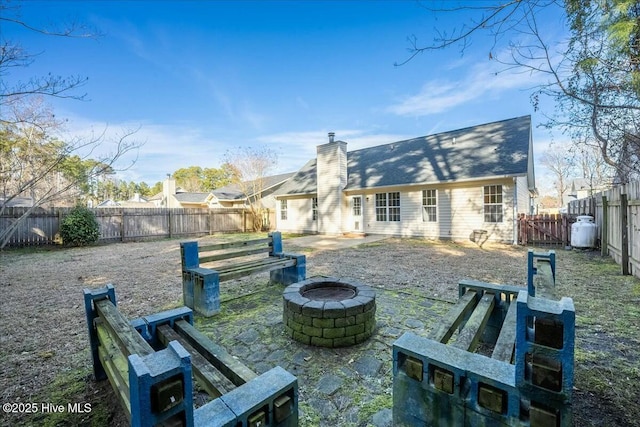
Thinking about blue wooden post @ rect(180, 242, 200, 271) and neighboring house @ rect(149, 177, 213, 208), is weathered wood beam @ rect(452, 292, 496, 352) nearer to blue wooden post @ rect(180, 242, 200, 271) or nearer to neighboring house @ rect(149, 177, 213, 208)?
blue wooden post @ rect(180, 242, 200, 271)

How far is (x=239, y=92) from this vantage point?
15070mm

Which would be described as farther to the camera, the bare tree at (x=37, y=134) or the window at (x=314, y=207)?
the window at (x=314, y=207)

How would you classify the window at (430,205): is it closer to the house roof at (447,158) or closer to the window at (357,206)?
the house roof at (447,158)

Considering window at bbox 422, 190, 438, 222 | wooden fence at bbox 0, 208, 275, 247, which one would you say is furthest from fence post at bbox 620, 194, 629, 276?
wooden fence at bbox 0, 208, 275, 247

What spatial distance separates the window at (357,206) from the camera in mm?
14812

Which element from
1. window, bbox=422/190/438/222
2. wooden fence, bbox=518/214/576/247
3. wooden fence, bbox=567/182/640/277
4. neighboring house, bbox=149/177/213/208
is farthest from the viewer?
neighboring house, bbox=149/177/213/208

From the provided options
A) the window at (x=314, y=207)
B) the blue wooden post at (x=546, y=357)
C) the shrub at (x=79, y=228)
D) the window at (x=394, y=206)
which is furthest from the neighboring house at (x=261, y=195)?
the blue wooden post at (x=546, y=357)

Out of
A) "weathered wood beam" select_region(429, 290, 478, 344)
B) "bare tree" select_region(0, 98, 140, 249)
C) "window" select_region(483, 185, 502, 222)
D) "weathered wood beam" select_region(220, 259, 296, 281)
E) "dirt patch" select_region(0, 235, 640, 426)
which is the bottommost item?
Answer: "dirt patch" select_region(0, 235, 640, 426)

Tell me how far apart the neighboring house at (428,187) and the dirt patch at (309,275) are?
1.95m

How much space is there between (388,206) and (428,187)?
2.14 m

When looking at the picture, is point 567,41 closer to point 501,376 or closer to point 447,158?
point 501,376

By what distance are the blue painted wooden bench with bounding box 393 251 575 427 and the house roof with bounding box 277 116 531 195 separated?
35.1 ft

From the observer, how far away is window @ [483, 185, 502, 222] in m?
10.9

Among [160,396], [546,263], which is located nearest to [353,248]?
[546,263]
